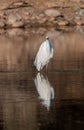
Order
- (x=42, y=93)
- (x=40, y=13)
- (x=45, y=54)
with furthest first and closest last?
(x=40, y=13)
(x=45, y=54)
(x=42, y=93)

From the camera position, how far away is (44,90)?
14.0 m

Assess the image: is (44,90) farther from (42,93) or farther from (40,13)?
(40,13)

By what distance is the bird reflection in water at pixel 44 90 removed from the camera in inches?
490

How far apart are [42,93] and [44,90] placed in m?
0.43

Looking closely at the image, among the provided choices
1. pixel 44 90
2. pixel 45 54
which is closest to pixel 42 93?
pixel 44 90

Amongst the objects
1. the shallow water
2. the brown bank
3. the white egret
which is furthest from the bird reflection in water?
the brown bank

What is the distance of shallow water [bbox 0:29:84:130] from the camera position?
1044 centimetres

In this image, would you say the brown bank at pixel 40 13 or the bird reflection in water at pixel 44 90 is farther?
the brown bank at pixel 40 13

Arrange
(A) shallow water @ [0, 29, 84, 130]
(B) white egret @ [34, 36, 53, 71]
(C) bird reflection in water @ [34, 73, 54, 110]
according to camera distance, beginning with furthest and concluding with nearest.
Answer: (B) white egret @ [34, 36, 53, 71], (C) bird reflection in water @ [34, 73, 54, 110], (A) shallow water @ [0, 29, 84, 130]

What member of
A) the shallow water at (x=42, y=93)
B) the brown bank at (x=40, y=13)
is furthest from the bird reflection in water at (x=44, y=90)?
the brown bank at (x=40, y=13)

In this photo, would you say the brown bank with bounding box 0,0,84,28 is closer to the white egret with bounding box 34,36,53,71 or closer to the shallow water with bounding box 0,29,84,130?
the shallow water with bounding box 0,29,84,130

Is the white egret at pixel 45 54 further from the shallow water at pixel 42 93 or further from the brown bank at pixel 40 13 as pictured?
the brown bank at pixel 40 13

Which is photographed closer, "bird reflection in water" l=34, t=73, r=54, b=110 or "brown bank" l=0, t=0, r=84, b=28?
"bird reflection in water" l=34, t=73, r=54, b=110

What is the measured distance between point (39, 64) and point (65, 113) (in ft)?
20.7
